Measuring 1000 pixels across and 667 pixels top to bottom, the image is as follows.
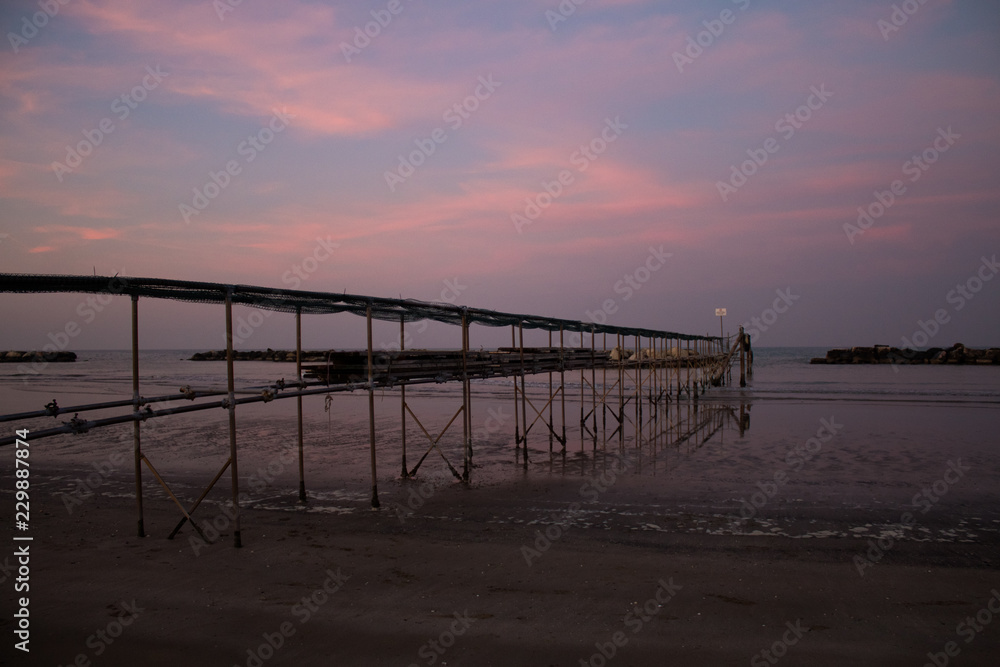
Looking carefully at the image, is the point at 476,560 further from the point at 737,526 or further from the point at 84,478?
the point at 84,478

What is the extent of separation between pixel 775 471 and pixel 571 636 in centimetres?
1013

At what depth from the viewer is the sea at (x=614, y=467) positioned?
34.7 ft

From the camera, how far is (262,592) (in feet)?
23.2

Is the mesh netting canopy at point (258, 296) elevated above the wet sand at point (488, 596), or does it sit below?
above

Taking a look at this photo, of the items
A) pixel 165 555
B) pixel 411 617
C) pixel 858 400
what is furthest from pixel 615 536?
pixel 858 400

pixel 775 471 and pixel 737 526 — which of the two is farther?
pixel 775 471
